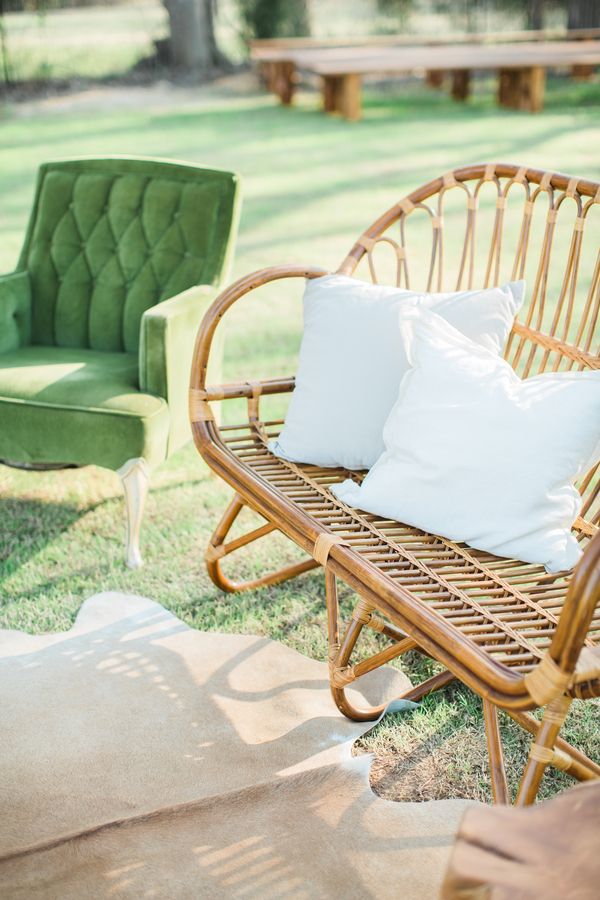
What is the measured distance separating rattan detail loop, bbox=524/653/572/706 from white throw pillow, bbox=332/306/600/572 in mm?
462

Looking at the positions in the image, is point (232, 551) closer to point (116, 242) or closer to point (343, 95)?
point (116, 242)

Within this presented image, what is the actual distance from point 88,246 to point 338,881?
2094 mm

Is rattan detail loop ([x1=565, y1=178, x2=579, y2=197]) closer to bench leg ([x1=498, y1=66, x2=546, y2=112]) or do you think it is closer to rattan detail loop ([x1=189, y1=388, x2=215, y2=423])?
rattan detail loop ([x1=189, y1=388, x2=215, y2=423])

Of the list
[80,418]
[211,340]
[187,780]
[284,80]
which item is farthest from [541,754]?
[284,80]

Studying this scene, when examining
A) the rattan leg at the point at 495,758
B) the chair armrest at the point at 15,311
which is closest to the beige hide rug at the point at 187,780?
the rattan leg at the point at 495,758

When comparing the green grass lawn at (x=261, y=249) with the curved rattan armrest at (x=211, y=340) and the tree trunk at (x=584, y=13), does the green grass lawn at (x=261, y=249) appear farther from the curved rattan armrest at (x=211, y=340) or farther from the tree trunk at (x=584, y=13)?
the tree trunk at (x=584, y=13)

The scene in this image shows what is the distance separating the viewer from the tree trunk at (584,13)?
13.2m

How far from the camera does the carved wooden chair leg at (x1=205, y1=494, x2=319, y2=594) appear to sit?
7.95 feet

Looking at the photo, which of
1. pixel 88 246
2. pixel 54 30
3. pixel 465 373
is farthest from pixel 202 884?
pixel 54 30

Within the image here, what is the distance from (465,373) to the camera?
2.00 meters

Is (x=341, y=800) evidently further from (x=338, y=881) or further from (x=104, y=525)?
(x=104, y=525)

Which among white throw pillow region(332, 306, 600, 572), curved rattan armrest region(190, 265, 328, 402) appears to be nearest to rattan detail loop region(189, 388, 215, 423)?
curved rattan armrest region(190, 265, 328, 402)

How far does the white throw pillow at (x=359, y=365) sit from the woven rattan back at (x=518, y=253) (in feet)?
0.54

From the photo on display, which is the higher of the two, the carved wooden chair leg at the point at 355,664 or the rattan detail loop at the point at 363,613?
the rattan detail loop at the point at 363,613
